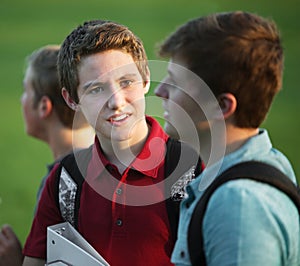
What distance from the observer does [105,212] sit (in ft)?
→ 7.47

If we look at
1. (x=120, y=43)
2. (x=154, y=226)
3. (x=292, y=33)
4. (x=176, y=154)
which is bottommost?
(x=292, y=33)

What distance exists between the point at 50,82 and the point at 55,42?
731cm

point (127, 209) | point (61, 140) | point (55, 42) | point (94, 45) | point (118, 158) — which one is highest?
point (94, 45)

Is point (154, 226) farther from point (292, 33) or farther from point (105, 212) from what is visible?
point (292, 33)

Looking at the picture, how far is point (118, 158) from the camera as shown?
2.35 metres

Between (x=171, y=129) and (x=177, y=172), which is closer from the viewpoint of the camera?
(x=171, y=129)

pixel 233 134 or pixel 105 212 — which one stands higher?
pixel 233 134

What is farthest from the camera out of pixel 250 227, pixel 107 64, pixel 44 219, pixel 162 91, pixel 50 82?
pixel 50 82

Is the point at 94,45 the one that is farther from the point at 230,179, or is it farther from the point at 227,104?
the point at 230,179

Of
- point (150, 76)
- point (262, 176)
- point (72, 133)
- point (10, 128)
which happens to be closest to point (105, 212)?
point (150, 76)

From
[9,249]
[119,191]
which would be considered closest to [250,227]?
[119,191]

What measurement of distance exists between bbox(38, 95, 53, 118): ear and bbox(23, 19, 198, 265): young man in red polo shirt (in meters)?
0.95

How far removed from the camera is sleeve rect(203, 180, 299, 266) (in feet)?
5.52

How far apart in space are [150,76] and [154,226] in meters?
0.47
